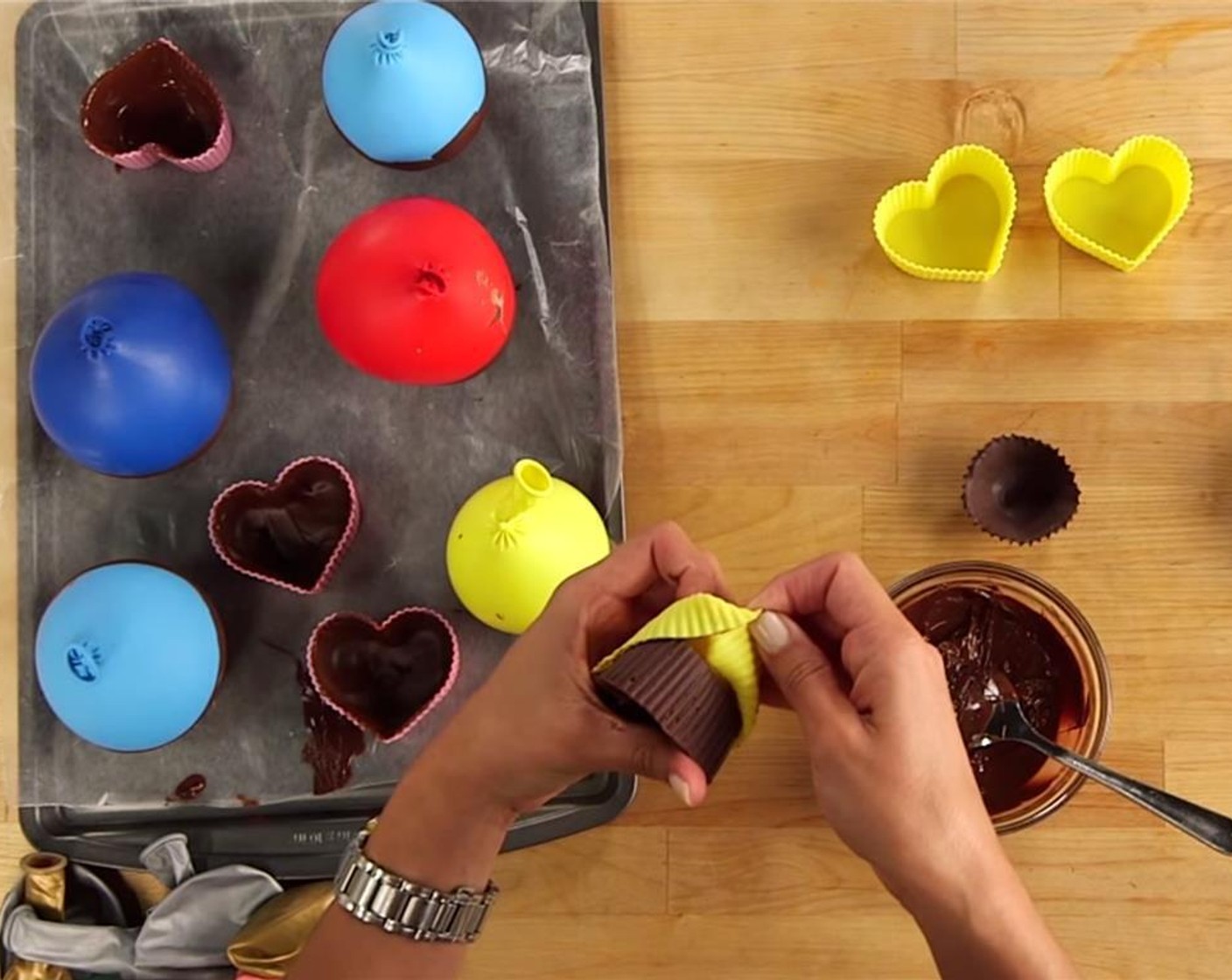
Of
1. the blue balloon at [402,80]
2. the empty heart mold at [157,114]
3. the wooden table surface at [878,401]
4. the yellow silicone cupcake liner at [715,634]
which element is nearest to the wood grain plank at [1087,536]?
the wooden table surface at [878,401]

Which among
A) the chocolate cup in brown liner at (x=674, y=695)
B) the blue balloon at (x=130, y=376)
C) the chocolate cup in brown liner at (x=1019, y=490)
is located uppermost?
the blue balloon at (x=130, y=376)

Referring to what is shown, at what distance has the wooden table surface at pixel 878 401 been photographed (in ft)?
2.41

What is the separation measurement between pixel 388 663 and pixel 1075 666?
1.24 ft

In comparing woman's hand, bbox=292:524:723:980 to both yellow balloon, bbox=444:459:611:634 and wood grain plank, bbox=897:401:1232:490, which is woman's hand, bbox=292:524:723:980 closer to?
yellow balloon, bbox=444:459:611:634

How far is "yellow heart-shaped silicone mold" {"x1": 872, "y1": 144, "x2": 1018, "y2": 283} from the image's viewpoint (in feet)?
2.43

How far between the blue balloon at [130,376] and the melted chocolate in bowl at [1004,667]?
41 centimetres

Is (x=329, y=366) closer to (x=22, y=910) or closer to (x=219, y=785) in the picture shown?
(x=219, y=785)

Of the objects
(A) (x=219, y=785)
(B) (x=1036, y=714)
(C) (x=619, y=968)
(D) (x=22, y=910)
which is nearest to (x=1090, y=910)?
(B) (x=1036, y=714)

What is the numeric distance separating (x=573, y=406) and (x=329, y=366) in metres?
0.15

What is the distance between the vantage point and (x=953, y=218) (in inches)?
30.3

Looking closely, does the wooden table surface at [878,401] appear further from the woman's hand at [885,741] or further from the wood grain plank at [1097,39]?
the woman's hand at [885,741]

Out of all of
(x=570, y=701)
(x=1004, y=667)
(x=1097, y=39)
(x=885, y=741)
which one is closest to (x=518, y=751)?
(x=570, y=701)

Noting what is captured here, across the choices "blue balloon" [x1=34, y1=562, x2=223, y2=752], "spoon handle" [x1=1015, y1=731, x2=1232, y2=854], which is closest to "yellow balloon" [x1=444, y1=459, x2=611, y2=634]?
"blue balloon" [x1=34, y1=562, x2=223, y2=752]

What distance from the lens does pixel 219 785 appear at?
2.47 ft
